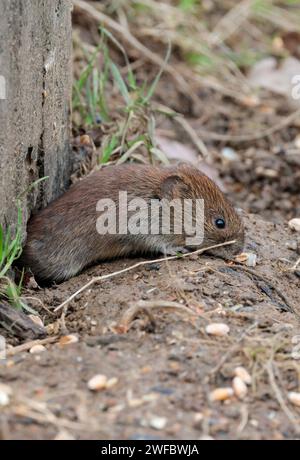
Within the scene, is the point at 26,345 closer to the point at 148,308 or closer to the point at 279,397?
the point at 148,308

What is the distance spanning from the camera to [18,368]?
3.71 m

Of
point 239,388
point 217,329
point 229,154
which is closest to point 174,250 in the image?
point 217,329

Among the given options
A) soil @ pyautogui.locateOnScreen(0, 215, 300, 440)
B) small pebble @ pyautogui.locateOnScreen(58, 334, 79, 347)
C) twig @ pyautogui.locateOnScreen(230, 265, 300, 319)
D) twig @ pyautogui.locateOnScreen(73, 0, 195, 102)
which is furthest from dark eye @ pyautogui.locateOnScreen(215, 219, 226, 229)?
twig @ pyautogui.locateOnScreen(73, 0, 195, 102)

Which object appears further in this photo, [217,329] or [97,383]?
[217,329]

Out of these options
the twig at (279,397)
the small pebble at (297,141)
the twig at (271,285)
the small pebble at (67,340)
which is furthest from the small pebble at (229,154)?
the twig at (279,397)

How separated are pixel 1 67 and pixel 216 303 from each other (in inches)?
65.0

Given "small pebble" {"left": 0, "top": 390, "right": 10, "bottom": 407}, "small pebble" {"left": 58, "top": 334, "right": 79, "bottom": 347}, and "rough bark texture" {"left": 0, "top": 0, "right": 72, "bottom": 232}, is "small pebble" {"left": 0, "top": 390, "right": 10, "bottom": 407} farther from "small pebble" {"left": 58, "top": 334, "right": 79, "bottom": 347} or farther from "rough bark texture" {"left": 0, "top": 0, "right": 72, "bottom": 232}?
"rough bark texture" {"left": 0, "top": 0, "right": 72, "bottom": 232}

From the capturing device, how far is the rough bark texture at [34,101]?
429cm

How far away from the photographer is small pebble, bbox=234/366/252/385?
12.1 ft

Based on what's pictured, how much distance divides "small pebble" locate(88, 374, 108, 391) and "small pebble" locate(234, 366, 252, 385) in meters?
0.58

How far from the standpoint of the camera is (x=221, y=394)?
3.59 metres

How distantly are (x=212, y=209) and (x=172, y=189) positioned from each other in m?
0.29

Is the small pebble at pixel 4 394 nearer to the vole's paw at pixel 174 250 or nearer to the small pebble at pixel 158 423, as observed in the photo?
the small pebble at pixel 158 423
